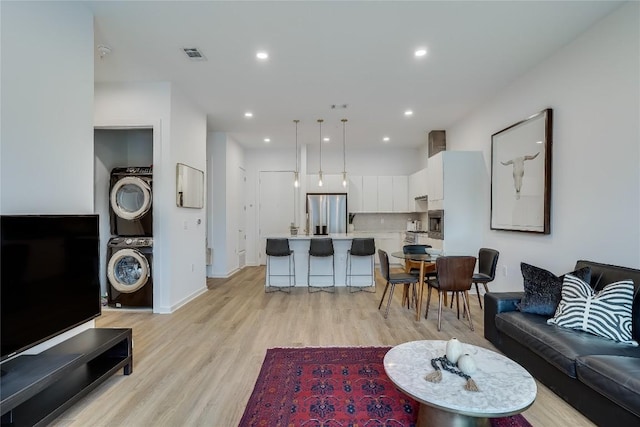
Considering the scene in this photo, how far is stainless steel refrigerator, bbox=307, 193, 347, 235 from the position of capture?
766cm

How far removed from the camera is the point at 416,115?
5617mm

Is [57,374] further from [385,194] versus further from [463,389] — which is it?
[385,194]

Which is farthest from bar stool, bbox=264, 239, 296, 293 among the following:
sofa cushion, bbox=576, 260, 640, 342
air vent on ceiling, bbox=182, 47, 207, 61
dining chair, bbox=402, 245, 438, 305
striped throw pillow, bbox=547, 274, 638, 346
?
sofa cushion, bbox=576, 260, 640, 342

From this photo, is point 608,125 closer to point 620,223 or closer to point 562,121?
point 562,121

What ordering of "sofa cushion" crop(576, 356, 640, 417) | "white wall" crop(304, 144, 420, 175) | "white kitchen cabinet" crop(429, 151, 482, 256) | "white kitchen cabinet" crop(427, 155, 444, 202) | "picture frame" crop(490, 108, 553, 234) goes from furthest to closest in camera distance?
"white wall" crop(304, 144, 420, 175) < "white kitchen cabinet" crop(427, 155, 444, 202) < "white kitchen cabinet" crop(429, 151, 482, 256) < "picture frame" crop(490, 108, 553, 234) < "sofa cushion" crop(576, 356, 640, 417)

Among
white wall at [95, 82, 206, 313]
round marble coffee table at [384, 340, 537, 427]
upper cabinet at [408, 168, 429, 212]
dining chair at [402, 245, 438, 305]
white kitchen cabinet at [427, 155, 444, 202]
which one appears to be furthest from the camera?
upper cabinet at [408, 168, 429, 212]

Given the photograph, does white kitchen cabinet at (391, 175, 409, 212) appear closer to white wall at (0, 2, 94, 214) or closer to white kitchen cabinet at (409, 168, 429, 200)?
white kitchen cabinet at (409, 168, 429, 200)

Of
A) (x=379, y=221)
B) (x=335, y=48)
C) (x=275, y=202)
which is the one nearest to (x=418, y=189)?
(x=379, y=221)

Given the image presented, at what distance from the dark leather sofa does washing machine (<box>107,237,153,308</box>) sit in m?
4.11

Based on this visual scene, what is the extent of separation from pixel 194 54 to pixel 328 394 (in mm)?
3521

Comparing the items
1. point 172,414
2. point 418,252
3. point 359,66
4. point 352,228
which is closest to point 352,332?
point 418,252

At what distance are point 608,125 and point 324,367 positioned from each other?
3.26 meters

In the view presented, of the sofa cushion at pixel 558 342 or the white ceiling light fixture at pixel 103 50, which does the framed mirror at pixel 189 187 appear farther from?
the sofa cushion at pixel 558 342

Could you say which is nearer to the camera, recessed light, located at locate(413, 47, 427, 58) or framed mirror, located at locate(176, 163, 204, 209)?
recessed light, located at locate(413, 47, 427, 58)
